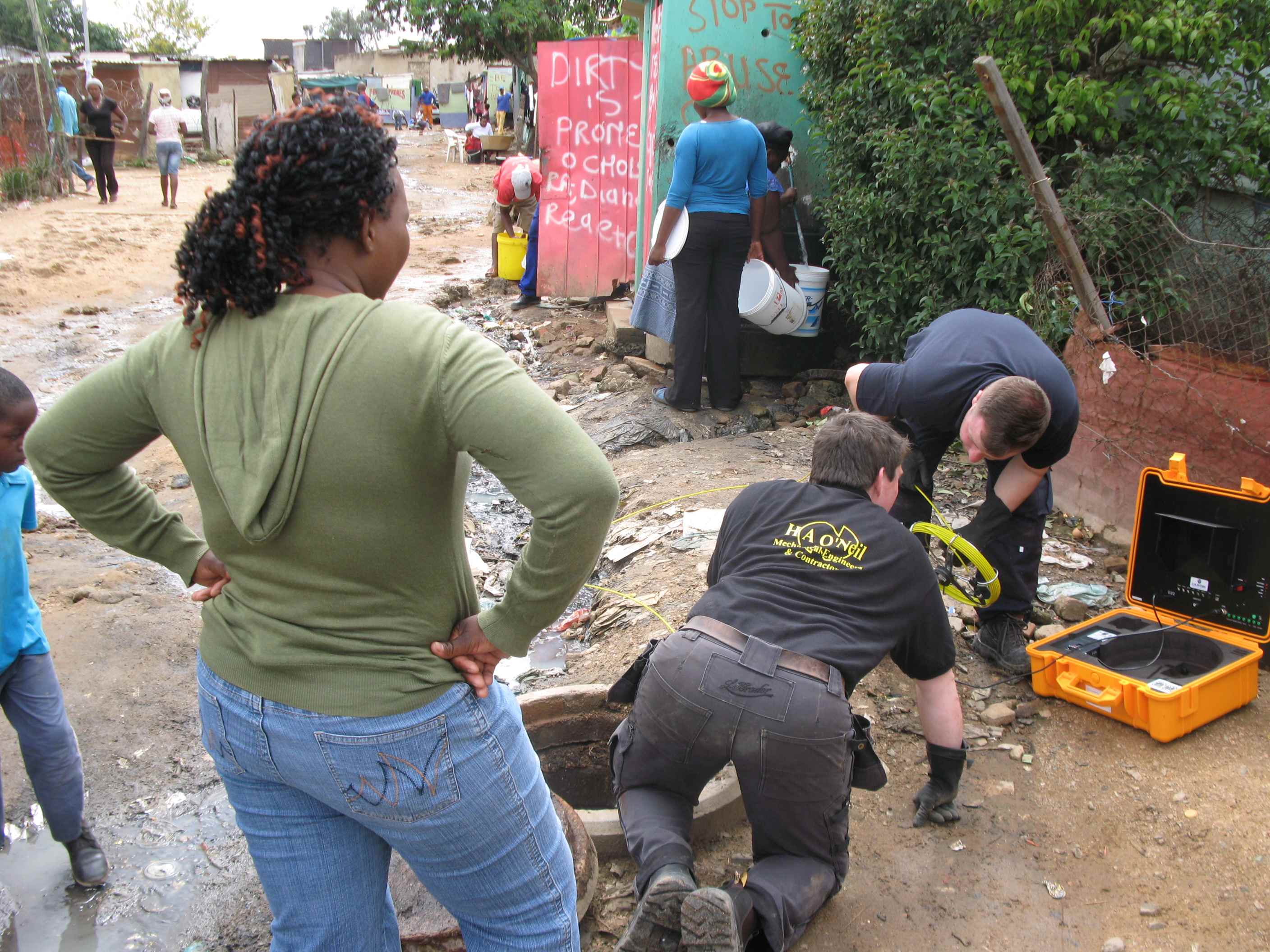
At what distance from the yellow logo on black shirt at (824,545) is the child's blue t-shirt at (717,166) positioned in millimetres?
3814

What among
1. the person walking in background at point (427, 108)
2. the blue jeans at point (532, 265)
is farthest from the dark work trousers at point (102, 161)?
the person walking in background at point (427, 108)

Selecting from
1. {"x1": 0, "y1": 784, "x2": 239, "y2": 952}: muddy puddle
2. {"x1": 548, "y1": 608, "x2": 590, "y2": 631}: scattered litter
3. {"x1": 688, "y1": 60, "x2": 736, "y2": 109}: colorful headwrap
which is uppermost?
{"x1": 688, "y1": 60, "x2": 736, "y2": 109}: colorful headwrap

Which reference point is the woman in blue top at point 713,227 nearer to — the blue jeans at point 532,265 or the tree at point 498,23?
the blue jeans at point 532,265

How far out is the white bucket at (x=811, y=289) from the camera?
6.42 m

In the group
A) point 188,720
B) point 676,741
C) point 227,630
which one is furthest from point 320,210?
point 188,720

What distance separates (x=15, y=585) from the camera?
2.68 meters

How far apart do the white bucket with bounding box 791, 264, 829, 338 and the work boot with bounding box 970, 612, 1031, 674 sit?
305 centimetres

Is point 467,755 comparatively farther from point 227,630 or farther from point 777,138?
point 777,138

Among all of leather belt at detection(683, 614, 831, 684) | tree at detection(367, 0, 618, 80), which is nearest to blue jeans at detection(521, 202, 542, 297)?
leather belt at detection(683, 614, 831, 684)

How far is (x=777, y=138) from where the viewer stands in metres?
6.48

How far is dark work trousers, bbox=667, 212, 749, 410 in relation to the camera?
6.05 meters

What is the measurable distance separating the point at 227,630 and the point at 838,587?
1489 mm

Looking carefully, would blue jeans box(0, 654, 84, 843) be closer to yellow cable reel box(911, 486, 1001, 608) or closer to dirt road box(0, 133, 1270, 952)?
dirt road box(0, 133, 1270, 952)

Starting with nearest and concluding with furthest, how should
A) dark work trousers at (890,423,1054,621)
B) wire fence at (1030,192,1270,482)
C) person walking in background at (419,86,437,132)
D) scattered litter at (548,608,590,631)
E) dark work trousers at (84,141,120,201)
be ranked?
dark work trousers at (890,423,1054,621)
wire fence at (1030,192,1270,482)
scattered litter at (548,608,590,631)
dark work trousers at (84,141,120,201)
person walking in background at (419,86,437,132)
